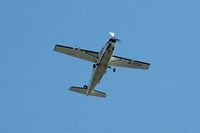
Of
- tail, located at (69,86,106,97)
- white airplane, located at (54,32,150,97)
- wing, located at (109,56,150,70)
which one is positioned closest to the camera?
white airplane, located at (54,32,150,97)

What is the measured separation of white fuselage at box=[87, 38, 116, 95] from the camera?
70.6 meters

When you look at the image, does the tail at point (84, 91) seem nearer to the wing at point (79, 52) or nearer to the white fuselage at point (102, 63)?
the white fuselage at point (102, 63)

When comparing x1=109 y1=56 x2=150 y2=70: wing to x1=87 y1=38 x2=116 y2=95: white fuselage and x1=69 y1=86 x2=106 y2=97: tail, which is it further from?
x1=69 y1=86 x2=106 y2=97: tail

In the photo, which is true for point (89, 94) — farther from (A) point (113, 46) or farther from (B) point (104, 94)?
(A) point (113, 46)

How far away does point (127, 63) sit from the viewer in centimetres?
7562

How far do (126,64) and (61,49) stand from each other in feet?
18.4

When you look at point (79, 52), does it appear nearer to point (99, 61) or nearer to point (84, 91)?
point (99, 61)

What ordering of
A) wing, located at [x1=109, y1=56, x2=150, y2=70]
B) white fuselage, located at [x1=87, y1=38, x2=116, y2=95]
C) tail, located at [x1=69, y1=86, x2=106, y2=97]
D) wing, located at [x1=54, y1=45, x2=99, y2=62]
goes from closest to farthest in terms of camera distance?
white fuselage, located at [x1=87, y1=38, x2=116, y2=95] < wing, located at [x1=54, y1=45, x2=99, y2=62] < wing, located at [x1=109, y1=56, x2=150, y2=70] < tail, located at [x1=69, y1=86, x2=106, y2=97]

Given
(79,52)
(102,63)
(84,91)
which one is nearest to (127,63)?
(79,52)

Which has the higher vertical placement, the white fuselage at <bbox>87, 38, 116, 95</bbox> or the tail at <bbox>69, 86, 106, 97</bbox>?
the white fuselage at <bbox>87, 38, 116, 95</bbox>

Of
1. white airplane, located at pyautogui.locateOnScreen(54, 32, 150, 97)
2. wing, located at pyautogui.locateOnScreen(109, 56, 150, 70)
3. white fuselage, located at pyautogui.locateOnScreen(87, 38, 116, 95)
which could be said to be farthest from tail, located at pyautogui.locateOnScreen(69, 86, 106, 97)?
wing, located at pyautogui.locateOnScreen(109, 56, 150, 70)

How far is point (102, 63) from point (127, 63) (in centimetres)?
438

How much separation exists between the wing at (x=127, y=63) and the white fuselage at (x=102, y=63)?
1.53 metres

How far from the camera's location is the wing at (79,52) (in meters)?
73.8
